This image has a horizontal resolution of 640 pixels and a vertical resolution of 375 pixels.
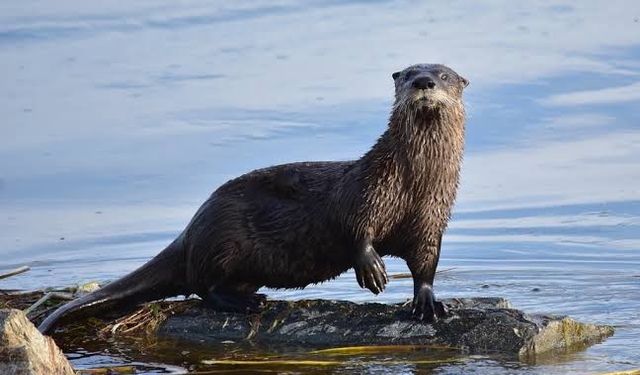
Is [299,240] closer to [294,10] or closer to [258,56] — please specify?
[258,56]

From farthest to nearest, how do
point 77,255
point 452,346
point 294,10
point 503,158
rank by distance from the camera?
point 294,10
point 503,158
point 77,255
point 452,346

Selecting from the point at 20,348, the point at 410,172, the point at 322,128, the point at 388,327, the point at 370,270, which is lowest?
the point at 20,348

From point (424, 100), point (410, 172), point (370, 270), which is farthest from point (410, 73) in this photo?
point (370, 270)

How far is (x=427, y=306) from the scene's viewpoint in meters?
7.26

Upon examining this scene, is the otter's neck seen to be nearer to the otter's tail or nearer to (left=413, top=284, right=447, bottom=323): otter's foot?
(left=413, top=284, right=447, bottom=323): otter's foot

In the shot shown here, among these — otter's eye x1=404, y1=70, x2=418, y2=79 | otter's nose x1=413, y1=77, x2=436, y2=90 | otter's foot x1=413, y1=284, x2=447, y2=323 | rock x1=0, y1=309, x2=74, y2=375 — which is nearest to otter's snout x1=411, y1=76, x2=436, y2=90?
otter's nose x1=413, y1=77, x2=436, y2=90

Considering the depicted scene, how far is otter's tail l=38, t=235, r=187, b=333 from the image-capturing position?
7.71 metres

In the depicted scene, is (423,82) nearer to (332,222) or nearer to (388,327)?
(332,222)

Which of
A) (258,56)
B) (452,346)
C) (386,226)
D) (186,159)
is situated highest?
(258,56)

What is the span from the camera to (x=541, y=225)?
9953mm

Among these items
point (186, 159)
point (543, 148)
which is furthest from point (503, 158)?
point (186, 159)

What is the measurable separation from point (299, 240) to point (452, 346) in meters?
0.87

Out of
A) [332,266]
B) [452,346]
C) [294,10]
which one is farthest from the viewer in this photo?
[294,10]

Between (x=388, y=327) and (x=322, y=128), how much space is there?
4.55 meters
